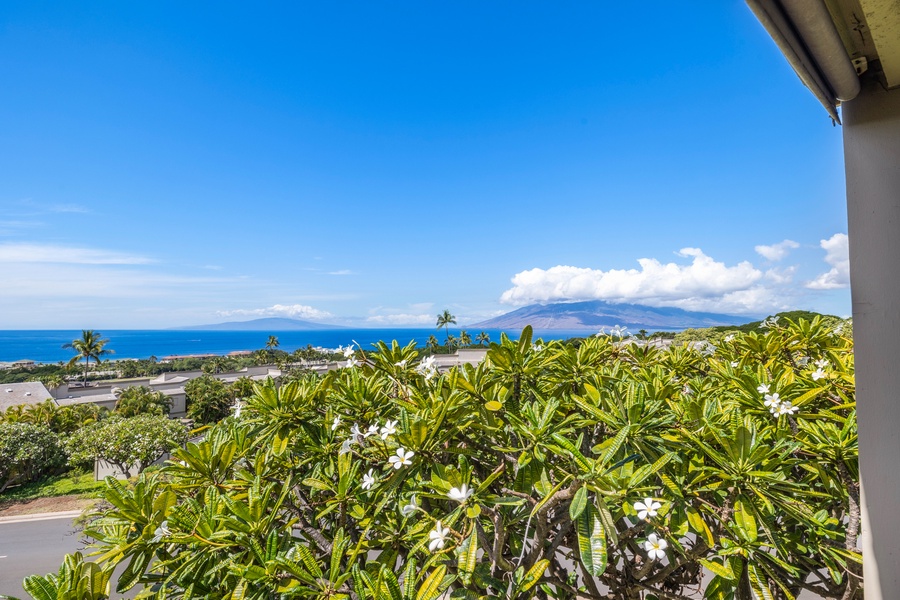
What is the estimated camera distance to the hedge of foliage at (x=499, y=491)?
3.96 ft

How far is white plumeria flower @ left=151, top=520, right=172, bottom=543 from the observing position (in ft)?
4.33

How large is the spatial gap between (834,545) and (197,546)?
7.00ft

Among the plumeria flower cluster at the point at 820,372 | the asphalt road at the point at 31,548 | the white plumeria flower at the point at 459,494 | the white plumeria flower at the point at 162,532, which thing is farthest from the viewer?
the asphalt road at the point at 31,548

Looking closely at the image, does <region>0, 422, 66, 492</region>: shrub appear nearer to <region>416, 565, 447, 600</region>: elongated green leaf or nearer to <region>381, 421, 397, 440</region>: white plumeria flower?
<region>381, 421, 397, 440</region>: white plumeria flower

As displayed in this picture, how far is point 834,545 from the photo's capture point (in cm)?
145

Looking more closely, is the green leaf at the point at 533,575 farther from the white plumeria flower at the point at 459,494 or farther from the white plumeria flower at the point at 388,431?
the white plumeria flower at the point at 388,431

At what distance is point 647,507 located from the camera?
114 cm

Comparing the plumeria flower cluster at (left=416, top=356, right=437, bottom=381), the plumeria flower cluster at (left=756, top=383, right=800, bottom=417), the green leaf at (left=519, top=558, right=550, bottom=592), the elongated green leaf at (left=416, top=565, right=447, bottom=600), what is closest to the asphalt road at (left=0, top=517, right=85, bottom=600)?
the plumeria flower cluster at (left=416, top=356, right=437, bottom=381)

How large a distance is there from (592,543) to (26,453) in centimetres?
1806

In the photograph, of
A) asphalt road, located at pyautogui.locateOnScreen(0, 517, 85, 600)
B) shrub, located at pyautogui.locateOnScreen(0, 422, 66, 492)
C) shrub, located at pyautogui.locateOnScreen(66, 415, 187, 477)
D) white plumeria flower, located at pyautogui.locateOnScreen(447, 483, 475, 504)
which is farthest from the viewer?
shrub, located at pyautogui.locateOnScreen(0, 422, 66, 492)

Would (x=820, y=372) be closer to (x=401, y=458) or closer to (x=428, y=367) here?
(x=428, y=367)

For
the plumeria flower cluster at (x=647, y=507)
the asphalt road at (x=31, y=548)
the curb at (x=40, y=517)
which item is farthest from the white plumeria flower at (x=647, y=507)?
the curb at (x=40, y=517)

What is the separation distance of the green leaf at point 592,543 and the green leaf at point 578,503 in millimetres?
66

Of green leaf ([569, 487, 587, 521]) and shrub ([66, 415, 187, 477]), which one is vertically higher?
green leaf ([569, 487, 587, 521])
